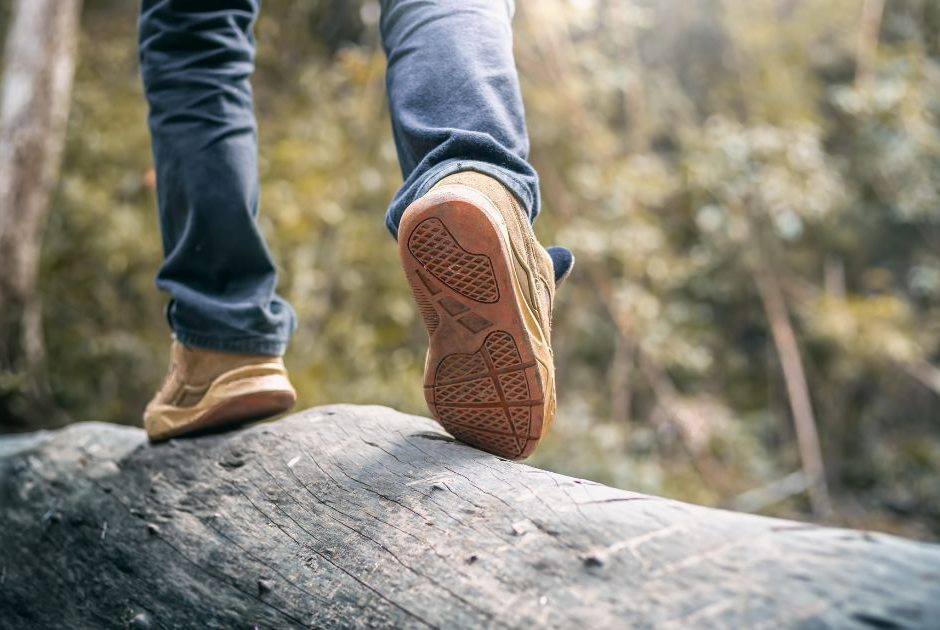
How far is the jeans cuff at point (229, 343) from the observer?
46.4 inches

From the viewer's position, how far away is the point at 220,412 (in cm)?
120

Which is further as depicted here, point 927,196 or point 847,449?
point 847,449

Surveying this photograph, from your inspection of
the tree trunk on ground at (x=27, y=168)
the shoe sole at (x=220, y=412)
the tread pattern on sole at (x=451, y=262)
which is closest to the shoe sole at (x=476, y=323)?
the tread pattern on sole at (x=451, y=262)

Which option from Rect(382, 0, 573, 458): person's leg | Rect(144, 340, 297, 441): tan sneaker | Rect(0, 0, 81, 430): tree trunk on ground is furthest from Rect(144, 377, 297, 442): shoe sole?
Rect(0, 0, 81, 430): tree trunk on ground

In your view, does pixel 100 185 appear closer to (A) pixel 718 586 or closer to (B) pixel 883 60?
(A) pixel 718 586

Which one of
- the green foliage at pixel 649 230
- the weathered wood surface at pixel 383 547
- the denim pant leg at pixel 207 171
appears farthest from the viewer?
the green foliage at pixel 649 230

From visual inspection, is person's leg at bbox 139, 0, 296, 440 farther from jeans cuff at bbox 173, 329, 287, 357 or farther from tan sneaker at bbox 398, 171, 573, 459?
tan sneaker at bbox 398, 171, 573, 459

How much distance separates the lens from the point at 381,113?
3.32 meters

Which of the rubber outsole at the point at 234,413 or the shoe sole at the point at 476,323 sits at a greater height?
the shoe sole at the point at 476,323

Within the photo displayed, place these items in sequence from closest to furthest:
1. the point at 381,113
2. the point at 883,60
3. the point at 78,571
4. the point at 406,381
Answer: the point at 78,571 → the point at 406,381 → the point at 381,113 → the point at 883,60

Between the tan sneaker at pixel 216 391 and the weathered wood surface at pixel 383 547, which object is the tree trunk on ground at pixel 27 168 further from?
the tan sneaker at pixel 216 391

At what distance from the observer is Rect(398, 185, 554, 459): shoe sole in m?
0.85

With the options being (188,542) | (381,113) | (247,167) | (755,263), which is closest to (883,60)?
(755,263)

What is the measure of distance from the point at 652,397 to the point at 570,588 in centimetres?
402
